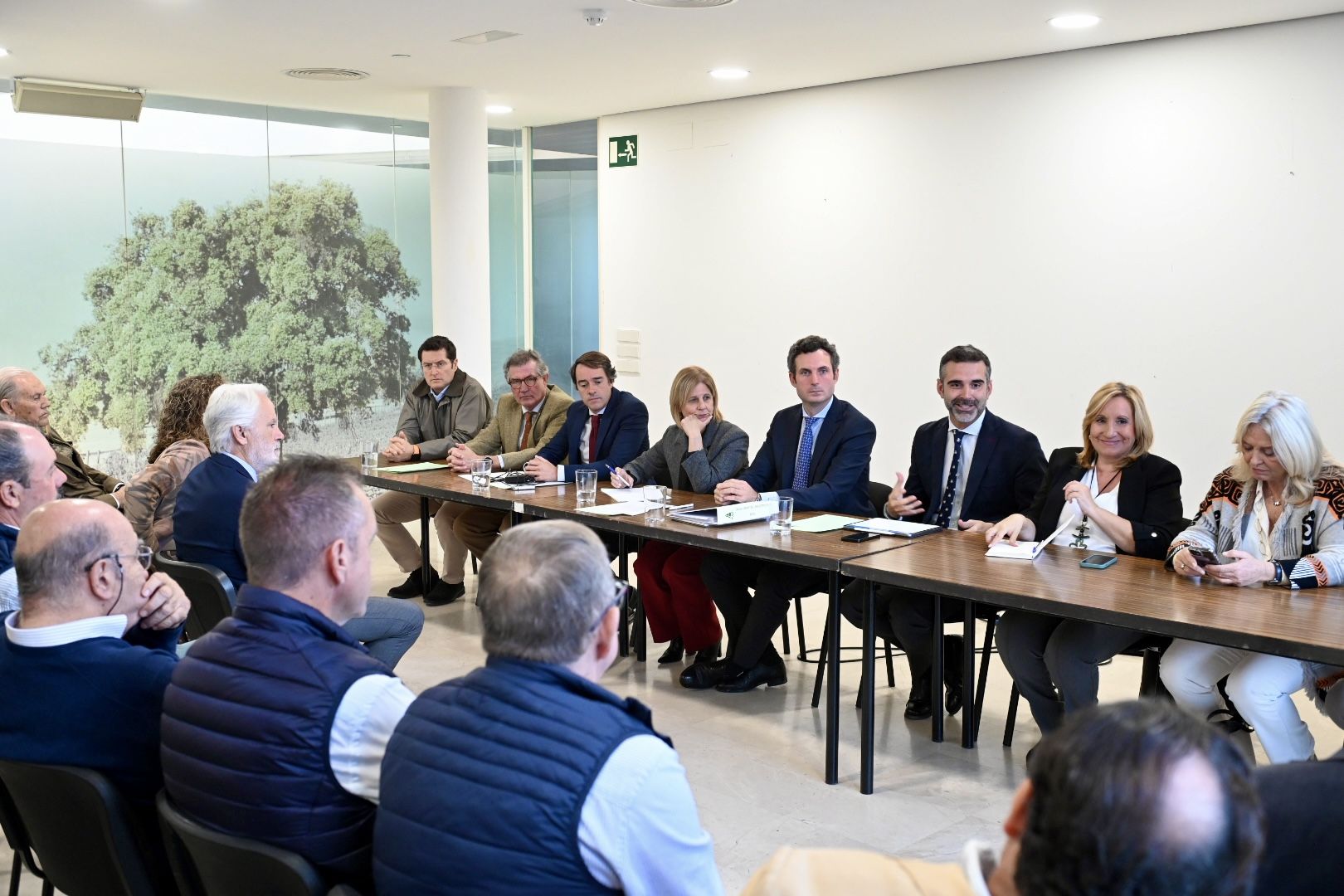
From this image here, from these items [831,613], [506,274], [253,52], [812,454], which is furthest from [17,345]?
[831,613]

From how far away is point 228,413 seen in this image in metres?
3.88

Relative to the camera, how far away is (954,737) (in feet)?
13.9

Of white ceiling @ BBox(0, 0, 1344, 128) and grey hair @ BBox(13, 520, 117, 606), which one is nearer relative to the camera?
grey hair @ BBox(13, 520, 117, 606)

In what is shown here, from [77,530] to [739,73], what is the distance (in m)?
5.76

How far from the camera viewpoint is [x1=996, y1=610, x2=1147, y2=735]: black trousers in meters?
3.66

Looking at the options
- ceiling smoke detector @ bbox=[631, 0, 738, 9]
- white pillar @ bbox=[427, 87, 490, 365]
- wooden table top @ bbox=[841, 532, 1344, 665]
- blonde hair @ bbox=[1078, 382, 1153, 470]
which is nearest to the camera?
wooden table top @ bbox=[841, 532, 1344, 665]

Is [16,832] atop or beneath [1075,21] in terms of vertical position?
beneath

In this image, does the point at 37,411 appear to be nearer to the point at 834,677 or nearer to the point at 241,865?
the point at 834,677

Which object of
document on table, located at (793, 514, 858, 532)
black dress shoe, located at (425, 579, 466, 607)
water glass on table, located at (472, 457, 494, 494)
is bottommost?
black dress shoe, located at (425, 579, 466, 607)

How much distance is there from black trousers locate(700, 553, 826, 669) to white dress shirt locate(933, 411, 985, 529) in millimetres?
541

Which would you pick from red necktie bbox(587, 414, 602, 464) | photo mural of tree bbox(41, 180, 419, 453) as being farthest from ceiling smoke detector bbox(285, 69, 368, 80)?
red necktie bbox(587, 414, 602, 464)

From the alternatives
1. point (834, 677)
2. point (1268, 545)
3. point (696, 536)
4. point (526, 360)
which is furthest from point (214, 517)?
point (1268, 545)

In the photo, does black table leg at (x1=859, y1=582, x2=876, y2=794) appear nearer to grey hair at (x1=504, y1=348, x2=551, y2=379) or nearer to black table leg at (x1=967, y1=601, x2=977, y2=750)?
black table leg at (x1=967, y1=601, x2=977, y2=750)

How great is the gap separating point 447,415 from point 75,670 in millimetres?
4449
